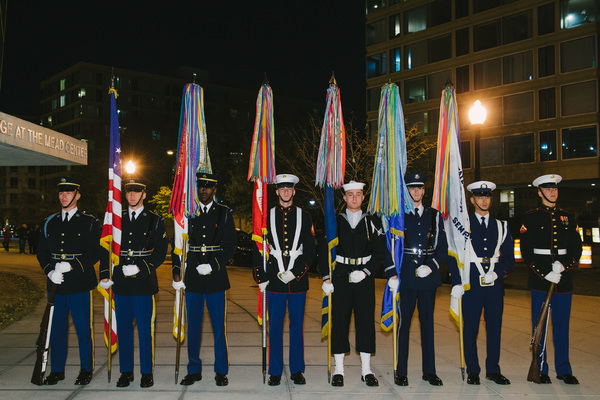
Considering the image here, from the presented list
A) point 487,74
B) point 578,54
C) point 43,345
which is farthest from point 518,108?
point 43,345

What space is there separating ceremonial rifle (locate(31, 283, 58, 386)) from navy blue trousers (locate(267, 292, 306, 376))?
7.73 ft

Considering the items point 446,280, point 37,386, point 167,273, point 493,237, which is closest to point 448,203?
point 493,237

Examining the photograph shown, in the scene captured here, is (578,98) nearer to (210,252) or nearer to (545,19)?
(545,19)

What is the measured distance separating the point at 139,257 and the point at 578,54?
3497cm

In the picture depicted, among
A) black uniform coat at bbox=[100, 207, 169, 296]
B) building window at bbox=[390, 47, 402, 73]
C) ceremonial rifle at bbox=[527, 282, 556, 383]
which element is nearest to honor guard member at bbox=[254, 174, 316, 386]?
black uniform coat at bbox=[100, 207, 169, 296]

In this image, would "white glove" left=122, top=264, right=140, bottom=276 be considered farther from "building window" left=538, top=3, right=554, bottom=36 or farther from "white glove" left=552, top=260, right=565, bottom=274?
"building window" left=538, top=3, right=554, bottom=36

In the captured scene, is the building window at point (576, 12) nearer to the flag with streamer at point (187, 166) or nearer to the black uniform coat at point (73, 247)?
the flag with streamer at point (187, 166)

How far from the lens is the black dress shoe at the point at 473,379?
5915 mm

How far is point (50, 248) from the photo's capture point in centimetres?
605

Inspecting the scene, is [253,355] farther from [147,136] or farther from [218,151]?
[147,136]

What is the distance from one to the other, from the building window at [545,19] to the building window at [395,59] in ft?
34.7

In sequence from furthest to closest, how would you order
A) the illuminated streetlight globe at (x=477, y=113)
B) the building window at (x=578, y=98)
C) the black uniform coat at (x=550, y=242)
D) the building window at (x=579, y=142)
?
the building window at (x=579, y=142) → the building window at (x=578, y=98) → the illuminated streetlight globe at (x=477, y=113) → the black uniform coat at (x=550, y=242)

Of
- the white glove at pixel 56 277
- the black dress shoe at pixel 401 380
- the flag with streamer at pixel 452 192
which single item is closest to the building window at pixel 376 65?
the flag with streamer at pixel 452 192

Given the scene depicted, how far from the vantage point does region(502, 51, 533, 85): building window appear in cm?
3628
